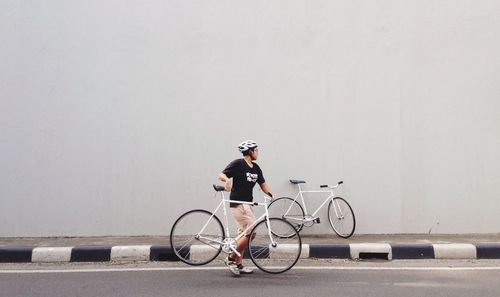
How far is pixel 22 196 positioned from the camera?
7586mm

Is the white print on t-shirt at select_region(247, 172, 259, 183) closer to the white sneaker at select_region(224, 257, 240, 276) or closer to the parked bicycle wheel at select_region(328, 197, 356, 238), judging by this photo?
the white sneaker at select_region(224, 257, 240, 276)

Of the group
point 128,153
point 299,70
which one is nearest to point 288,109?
point 299,70

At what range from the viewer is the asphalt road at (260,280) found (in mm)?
4617

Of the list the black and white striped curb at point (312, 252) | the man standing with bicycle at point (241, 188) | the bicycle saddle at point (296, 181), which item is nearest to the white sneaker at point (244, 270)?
the man standing with bicycle at point (241, 188)

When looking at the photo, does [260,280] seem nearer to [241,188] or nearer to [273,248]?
[273,248]

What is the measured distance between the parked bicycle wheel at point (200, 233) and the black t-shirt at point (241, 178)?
0.36 m

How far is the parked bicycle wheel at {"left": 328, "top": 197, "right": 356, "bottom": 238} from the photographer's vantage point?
24.8ft

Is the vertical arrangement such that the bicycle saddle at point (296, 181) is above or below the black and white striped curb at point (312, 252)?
above

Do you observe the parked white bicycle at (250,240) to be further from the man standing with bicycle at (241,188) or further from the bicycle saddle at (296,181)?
the bicycle saddle at (296,181)

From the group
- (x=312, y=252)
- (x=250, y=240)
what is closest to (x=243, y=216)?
(x=250, y=240)

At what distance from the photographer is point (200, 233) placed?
5.52 meters

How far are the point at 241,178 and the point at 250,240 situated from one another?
2.25 feet

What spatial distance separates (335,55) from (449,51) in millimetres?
1822

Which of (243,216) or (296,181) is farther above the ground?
(296,181)
